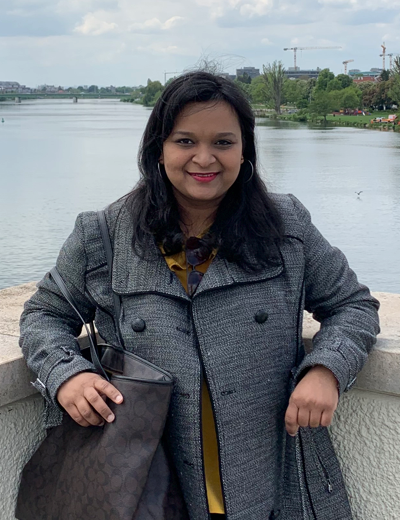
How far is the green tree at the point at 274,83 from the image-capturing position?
81375 millimetres

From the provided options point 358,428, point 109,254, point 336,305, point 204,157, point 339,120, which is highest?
point 204,157

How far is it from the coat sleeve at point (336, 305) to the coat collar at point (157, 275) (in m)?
0.10

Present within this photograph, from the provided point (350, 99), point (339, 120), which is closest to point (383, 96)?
point (350, 99)

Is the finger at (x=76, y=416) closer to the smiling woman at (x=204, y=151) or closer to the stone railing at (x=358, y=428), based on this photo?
the stone railing at (x=358, y=428)

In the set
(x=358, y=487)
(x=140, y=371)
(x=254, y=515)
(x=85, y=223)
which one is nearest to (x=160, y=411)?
(x=140, y=371)

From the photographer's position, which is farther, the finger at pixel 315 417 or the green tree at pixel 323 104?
the green tree at pixel 323 104

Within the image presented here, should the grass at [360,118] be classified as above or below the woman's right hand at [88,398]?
below

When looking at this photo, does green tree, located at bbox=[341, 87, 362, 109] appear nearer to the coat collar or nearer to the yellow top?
the coat collar

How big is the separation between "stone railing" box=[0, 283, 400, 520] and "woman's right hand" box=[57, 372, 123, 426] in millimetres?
210

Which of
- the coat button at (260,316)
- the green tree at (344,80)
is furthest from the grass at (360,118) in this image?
the coat button at (260,316)

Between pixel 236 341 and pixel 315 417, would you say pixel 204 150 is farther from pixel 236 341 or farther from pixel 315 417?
pixel 315 417

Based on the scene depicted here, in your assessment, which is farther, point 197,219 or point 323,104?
point 323,104

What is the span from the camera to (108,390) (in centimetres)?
154

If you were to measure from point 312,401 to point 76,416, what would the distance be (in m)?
0.48
